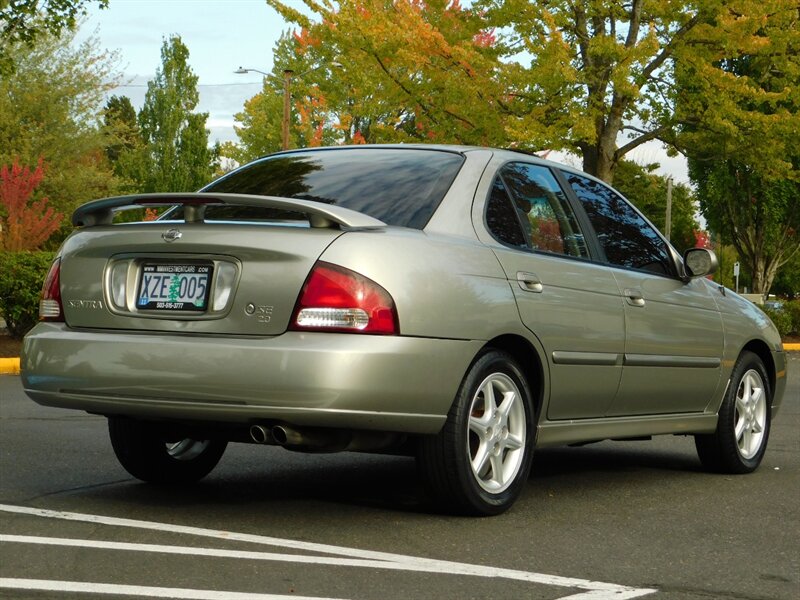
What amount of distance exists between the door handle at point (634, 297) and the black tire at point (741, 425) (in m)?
1.17

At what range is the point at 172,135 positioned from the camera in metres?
50.9

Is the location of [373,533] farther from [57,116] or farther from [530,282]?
[57,116]

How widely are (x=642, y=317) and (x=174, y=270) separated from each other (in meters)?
2.51

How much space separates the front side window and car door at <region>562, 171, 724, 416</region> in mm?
220

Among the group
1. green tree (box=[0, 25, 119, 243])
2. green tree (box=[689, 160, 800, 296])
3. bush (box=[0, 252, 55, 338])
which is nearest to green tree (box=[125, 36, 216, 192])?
green tree (box=[0, 25, 119, 243])

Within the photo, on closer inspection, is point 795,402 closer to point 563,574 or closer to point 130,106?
point 563,574


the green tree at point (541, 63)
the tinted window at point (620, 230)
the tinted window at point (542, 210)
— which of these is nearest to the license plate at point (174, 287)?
the tinted window at point (542, 210)

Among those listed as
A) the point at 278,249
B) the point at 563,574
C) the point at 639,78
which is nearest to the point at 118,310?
the point at 278,249

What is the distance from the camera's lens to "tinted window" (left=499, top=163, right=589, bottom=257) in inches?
238

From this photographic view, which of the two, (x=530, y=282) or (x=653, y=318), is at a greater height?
(x=530, y=282)

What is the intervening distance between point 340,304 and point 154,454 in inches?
71.8

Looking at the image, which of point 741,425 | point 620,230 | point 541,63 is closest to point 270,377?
point 620,230

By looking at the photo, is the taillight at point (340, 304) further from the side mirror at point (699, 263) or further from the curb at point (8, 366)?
the curb at point (8, 366)

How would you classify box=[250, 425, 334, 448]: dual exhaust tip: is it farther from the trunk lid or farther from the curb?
the curb
